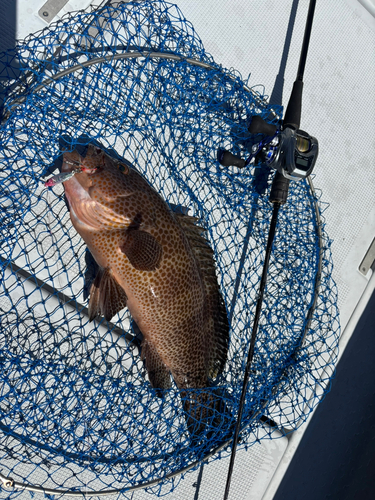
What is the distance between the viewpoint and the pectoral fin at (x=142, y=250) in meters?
2.33

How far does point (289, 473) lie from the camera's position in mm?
3328

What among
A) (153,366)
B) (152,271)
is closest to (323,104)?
(152,271)

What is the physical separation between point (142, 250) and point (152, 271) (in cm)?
20

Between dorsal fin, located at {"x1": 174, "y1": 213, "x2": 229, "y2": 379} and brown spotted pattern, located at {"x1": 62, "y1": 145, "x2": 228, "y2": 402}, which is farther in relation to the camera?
dorsal fin, located at {"x1": 174, "y1": 213, "x2": 229, "y2": 379}

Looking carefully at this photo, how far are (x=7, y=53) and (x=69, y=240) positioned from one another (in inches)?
51.4

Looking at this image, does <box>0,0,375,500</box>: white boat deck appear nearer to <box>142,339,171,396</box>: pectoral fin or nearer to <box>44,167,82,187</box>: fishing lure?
<box>142,339,171,396</box>: pectoral fin

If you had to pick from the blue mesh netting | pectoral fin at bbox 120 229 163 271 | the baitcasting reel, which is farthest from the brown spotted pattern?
the baitcasting reel

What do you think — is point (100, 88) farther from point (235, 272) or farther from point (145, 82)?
point (235, 272)

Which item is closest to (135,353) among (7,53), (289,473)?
(289,473)

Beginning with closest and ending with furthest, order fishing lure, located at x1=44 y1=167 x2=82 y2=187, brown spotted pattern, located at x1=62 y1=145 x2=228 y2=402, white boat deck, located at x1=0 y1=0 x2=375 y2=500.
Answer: fishing lure, located at x1=44 y1=167 x2=82 y2=187 → brown spotted pattern, located at x1=62 y1=145 x2=228 y2=402 → white boat deck, located at x1=0 y1=0 x2=375 y2=500

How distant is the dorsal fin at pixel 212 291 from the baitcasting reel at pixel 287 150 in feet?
2.13

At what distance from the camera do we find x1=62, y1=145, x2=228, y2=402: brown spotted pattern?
2402 mm

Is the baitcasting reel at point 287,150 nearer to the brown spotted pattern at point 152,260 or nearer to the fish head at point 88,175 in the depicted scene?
the brown spotted pattern at point 152,260

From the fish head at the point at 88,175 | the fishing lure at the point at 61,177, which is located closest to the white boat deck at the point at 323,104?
the fish head at the point at 88,175
